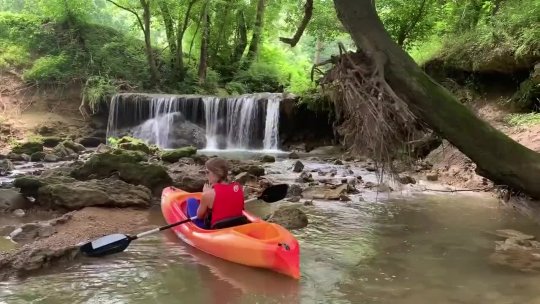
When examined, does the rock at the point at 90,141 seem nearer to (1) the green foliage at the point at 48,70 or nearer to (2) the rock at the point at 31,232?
(1) the green foliage at the point at 48,70

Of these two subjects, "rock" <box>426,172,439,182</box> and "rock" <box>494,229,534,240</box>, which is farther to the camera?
"rock" <box>426,172,439,182</box>

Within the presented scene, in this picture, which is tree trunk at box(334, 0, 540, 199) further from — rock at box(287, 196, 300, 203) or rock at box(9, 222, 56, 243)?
rock at box(9, 222, 56, 243)

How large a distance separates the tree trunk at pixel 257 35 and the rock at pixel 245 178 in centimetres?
1429

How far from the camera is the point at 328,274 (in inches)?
191

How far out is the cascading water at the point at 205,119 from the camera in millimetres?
16875

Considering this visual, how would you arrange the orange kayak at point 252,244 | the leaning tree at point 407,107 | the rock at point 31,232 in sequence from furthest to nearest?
the rock at point 31,232 → the leaning tree at point 407,107 → the orange kayak at point 252,244

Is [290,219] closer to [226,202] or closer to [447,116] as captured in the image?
[226,202]

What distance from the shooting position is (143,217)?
7023mm

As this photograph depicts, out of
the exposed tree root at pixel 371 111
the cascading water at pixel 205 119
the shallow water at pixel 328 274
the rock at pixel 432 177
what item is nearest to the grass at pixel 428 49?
the rock at pixel 432 177

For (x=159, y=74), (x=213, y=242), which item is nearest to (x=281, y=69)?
(x=159, y=74)

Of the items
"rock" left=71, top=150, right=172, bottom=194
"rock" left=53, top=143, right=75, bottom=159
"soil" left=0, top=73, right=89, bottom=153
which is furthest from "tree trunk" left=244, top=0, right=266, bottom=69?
"rock" left=71, top=150, right=172, bottom=194

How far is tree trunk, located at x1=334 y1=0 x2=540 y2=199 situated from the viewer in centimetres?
574

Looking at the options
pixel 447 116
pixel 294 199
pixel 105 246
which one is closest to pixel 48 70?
pixel 294 199

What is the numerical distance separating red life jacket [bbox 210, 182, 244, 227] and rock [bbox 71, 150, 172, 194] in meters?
2.94
